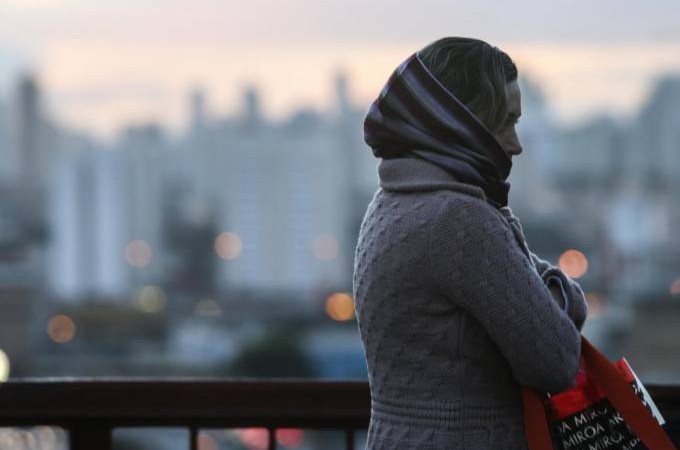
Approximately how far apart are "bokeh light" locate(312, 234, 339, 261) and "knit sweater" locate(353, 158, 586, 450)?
253ft

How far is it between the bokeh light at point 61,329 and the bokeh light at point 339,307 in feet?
39.0

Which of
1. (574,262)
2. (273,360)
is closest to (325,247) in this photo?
(574,262)

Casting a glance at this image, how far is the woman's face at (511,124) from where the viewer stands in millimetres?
1388

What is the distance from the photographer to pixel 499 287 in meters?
1.33

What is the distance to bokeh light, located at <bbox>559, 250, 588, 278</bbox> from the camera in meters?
67.2

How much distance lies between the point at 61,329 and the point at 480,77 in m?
66.6

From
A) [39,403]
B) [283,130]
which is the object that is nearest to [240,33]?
[283,130]

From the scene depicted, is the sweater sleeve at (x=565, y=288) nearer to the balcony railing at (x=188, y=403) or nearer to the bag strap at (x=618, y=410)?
the bag strap at (x=618, y=410)

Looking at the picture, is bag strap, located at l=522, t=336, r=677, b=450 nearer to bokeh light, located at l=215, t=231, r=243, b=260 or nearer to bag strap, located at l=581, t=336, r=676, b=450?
bag strap, located at l=581, t=336, r=676, b=450

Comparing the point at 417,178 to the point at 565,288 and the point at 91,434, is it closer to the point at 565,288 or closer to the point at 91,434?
the point at 565,288

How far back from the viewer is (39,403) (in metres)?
2.15

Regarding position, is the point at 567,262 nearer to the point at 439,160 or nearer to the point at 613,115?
the point at 613,115

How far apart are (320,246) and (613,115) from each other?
64.3 ft

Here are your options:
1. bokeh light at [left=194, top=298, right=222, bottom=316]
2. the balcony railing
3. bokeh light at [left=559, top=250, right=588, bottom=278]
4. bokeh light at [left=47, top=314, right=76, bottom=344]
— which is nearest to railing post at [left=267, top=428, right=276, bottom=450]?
the balcony railing
